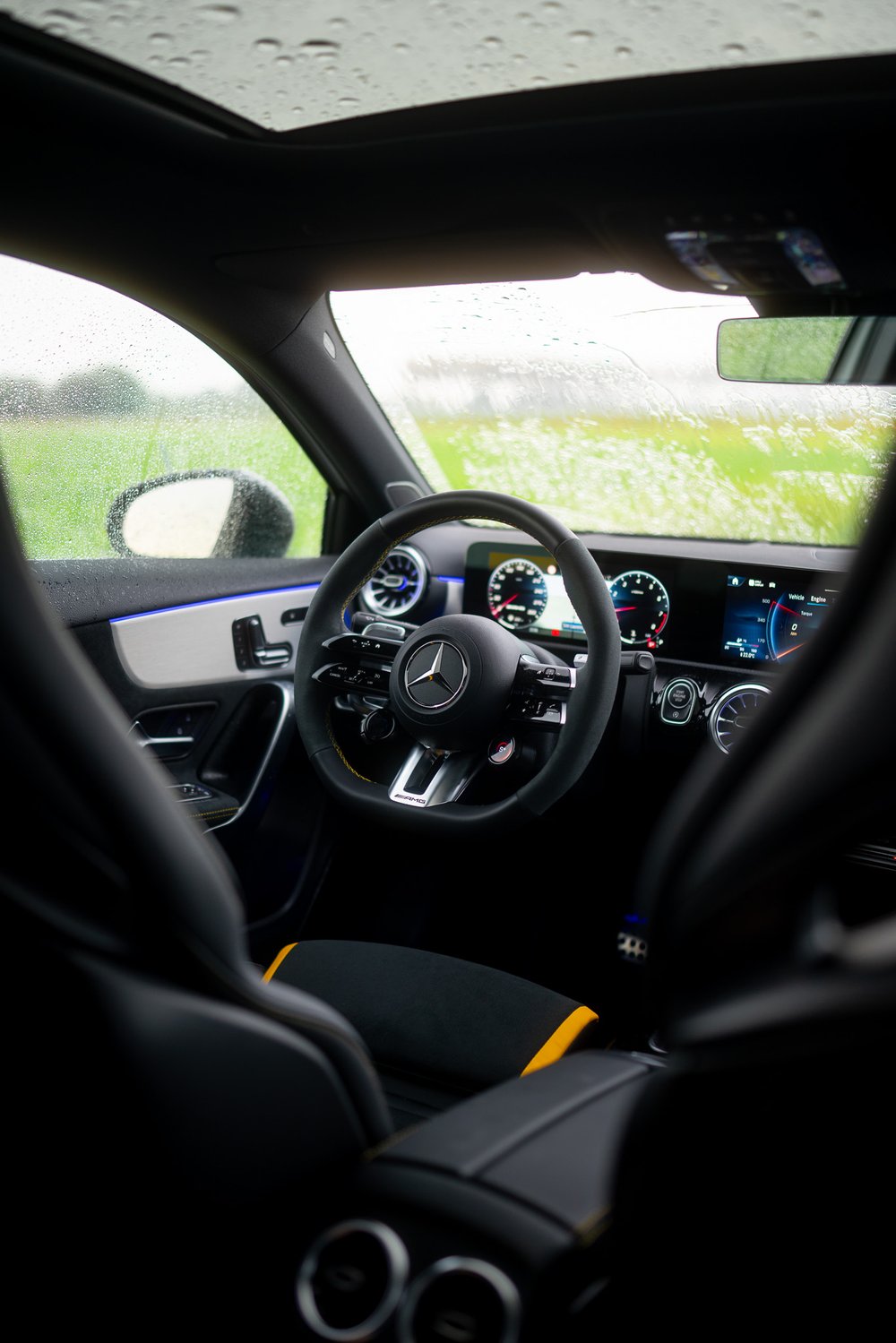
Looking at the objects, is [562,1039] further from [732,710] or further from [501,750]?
[732,710]

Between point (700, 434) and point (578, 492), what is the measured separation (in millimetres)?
423

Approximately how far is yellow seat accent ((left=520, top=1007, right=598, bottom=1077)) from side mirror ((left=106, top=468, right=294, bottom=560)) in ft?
5.32

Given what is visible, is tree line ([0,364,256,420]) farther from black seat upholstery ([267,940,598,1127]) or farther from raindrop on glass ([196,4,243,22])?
black seat upholstery ([267,940,598,1127])

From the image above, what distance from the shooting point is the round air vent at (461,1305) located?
2.79ft

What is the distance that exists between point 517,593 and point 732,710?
709 mm

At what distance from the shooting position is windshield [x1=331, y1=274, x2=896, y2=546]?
2691 millimetres

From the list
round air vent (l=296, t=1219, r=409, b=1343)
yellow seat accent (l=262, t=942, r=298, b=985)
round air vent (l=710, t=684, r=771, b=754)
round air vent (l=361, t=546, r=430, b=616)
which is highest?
round air vent (l=361, t=546, r=430, b=616)

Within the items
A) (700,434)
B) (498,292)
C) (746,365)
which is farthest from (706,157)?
(700,434)

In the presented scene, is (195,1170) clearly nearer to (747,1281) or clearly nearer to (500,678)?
(747,1281)

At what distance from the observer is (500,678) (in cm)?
215

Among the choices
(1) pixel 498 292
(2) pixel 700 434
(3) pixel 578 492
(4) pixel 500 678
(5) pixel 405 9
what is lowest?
(4) pixel 500 678

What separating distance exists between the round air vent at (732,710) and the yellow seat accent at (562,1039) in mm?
823

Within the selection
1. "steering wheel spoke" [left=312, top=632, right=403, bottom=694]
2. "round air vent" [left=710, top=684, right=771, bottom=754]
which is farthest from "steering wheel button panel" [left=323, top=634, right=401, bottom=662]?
"round air vent" [left=710, top=684, right=771, bottom=754]

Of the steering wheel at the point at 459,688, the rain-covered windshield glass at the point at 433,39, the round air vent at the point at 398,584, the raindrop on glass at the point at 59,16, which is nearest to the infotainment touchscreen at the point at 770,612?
the steering wheel at the point at 459,688
